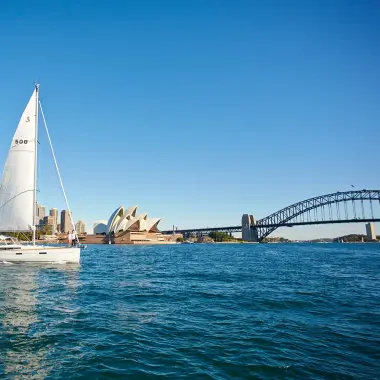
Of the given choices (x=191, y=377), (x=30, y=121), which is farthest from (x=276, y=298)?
(x=30, y=121)

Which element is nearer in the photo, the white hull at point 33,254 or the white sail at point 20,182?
the white hull at point 33,254

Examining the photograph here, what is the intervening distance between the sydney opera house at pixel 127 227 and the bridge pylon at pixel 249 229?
6076cm

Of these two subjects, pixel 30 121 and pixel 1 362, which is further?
pixel 30 121

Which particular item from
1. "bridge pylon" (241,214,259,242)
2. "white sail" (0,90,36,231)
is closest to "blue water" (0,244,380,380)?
"white sail" (0,90,36,231)

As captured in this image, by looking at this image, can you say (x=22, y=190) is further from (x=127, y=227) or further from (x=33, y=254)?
(x=127, y=227)

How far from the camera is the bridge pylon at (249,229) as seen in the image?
187m

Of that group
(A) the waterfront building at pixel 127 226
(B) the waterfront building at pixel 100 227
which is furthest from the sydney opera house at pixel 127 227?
(B) the waterfront building at pixel 100 227

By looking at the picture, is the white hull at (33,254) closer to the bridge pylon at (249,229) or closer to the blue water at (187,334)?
the blue water at (187,334)

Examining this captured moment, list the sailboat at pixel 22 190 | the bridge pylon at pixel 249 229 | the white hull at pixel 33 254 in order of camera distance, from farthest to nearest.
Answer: the bridge pylon at pixel 249 229 → the sailboat at pixel 22 190 → the white hull at pixel 33 254

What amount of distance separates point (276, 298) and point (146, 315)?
21.2 feet

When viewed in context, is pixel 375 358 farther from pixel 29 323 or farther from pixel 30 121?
pixel 30 121

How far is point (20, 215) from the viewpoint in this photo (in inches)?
1142

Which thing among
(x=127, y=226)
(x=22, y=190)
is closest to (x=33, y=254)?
(x=22, y=190)

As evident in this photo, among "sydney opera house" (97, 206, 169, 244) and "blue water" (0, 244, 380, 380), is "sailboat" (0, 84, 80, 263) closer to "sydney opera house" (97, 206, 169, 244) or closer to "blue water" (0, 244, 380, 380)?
"blue water" (0, 244, 380, 380)
